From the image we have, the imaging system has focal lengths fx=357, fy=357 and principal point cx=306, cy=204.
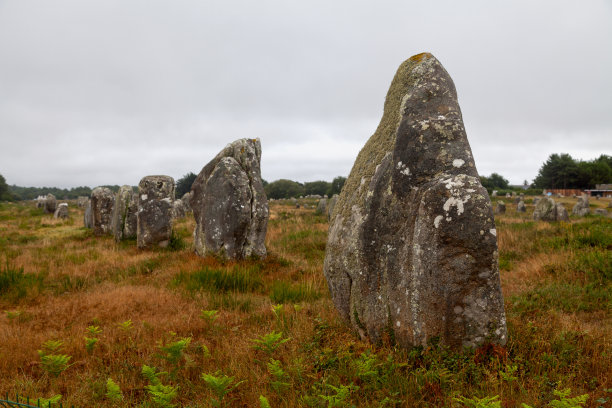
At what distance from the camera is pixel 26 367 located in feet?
13.2

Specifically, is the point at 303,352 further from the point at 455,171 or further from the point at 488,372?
the point at 455,171

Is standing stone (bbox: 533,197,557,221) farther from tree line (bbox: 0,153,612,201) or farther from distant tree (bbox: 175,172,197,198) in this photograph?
distant tree (bbox: 175,172,197,198)

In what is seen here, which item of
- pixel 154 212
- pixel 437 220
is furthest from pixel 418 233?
pixel 154 212

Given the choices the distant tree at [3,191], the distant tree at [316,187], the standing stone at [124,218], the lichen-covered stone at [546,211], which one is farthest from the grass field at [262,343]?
the distant tree at [3,191]

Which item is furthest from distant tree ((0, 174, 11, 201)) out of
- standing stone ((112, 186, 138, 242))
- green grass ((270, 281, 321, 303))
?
green grass ((270, 281, 321, 303))

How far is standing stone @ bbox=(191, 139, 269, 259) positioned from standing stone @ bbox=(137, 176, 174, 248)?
2.12 metres

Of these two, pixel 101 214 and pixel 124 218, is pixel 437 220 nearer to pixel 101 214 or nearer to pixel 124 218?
pixel 124 218

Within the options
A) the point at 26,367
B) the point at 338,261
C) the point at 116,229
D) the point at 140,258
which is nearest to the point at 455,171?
the point at 338,261

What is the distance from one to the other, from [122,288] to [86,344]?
2.69 metres

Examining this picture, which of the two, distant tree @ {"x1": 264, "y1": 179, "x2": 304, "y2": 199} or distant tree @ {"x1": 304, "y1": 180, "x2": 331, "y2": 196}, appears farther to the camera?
distant tree @ {"x1": 304, "y1": 180, "x2": 331, "y2": 196}

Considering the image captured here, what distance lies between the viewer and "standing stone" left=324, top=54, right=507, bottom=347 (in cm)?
341

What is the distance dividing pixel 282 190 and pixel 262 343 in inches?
2938

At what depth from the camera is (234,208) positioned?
9156 millimetres

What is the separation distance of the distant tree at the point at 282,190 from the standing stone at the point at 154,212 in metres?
63.3
